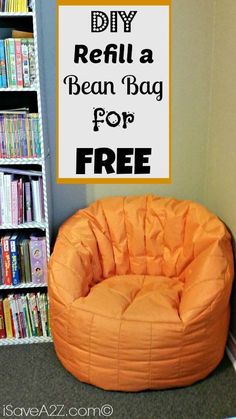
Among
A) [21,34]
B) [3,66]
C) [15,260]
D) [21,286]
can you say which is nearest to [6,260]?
[15,260]

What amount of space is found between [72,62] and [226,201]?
1134 millimetres

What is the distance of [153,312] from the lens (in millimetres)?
1745

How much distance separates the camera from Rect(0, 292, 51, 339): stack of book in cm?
210

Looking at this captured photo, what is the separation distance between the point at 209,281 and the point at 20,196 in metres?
0.98

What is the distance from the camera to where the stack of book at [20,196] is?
1970 mm

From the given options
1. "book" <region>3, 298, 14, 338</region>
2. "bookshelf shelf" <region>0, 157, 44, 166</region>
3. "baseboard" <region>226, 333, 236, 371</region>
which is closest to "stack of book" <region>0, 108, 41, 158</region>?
"bookshelf shelf" <region>0, 157, 44, 166</region>

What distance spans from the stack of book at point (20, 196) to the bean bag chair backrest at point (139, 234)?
20 cm

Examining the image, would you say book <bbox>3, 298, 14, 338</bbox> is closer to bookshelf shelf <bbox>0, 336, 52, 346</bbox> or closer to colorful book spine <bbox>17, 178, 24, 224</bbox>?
bookshelf shelf <bbox>0, 336, 52, 346</bbox>

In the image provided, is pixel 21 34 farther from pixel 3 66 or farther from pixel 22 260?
pixel 22 260

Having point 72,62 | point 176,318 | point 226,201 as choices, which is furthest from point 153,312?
point 72,62

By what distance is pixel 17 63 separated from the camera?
182 cm

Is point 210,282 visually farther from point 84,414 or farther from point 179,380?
point 84,414

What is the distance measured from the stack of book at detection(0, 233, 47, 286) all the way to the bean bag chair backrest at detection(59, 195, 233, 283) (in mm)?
158

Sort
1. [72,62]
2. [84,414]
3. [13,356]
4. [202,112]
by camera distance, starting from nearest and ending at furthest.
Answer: [72,62] < [84,414] < [13,356] < [202,112]
